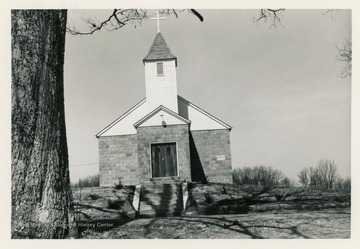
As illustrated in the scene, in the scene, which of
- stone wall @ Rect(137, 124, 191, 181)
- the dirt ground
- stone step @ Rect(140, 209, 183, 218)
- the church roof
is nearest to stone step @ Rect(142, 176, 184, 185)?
stone wall @ Rect(137, 124, 191, 181)

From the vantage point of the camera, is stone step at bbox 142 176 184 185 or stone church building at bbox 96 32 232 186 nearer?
stone step at bbox 142 176 184 185

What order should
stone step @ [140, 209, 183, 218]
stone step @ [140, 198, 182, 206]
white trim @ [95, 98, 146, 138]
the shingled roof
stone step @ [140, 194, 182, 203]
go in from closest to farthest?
stone step @ [140, 209, 183, 218] < stone step @ [140, 198, 182, 206] < stone step @ [140, 194, 182, 203] < the shingled roof < white trim @ [95, 98, 146, 138]

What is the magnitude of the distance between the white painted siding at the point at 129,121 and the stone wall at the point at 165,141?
5.91 ft

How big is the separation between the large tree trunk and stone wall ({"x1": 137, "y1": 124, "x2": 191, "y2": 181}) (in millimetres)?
12680

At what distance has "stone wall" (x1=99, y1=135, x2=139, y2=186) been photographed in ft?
69.8

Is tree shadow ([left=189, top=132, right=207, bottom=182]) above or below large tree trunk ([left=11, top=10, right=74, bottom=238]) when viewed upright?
below

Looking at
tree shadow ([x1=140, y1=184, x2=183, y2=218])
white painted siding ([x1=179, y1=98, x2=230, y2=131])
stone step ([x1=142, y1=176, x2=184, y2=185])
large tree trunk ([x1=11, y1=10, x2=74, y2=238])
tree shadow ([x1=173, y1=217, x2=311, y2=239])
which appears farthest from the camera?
white painted siding ([x1=179, y1=98, x2=230, y2=131])

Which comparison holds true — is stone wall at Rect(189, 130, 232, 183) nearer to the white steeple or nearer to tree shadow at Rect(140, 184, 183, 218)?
the white steeple

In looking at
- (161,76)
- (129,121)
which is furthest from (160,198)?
(161,76)

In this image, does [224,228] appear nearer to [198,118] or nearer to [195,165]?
[195,165]

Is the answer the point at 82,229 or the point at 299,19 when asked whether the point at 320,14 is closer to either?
the point at 299,19

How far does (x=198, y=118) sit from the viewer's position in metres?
22.7
